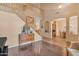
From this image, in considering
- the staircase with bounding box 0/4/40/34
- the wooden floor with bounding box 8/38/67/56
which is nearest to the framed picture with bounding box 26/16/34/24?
the staircase with bounding box 0/4/40/34

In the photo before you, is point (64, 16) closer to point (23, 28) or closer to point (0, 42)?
point (23, 28)

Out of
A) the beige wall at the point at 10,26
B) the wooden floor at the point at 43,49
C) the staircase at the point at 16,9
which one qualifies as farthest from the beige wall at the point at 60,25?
the beige wall at the point at 10,26

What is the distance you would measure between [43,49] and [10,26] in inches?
25.1

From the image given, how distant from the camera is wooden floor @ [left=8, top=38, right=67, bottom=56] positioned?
2.09 meters

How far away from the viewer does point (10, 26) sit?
210 centimetres

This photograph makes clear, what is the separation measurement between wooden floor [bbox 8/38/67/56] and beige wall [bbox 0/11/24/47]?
0.47 feet

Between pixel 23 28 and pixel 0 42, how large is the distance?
1.37ft

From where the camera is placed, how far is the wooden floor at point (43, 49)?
2.09 m

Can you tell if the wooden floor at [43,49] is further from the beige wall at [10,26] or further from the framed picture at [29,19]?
the framed picture at [29,19]

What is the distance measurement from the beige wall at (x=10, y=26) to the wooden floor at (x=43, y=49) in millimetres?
144

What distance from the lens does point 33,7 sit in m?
2.13

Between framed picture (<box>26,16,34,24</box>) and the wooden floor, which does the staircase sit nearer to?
framed picture (<box>26,16,34,24</box>)

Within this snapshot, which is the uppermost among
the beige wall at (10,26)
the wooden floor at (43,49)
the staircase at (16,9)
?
the staircase at (16,9)

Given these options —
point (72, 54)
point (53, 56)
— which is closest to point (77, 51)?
point (72, 54)
